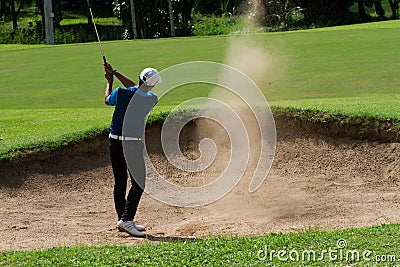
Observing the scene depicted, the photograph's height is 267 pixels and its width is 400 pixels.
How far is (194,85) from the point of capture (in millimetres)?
15109

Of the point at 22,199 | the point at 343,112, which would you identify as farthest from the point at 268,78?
the point at 22,199

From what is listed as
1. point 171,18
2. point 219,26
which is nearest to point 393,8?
point 219,26

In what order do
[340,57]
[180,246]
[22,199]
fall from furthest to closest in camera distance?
[340,57], [22,199], [180,246]

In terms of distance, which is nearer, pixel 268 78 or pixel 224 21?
pixel 268 78

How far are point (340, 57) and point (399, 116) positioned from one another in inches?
287

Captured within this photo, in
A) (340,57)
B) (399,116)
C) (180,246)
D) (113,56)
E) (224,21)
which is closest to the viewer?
(180,246)

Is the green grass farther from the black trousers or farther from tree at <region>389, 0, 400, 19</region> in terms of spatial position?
tree at <region>389, 0, 400, 19</region>

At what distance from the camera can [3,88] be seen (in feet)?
54.7

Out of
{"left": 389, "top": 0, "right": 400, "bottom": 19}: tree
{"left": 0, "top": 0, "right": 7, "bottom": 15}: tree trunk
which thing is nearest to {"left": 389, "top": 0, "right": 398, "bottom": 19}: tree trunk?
{"left": 389, "top": 0, "right": 400, "bottom": 19}: tree

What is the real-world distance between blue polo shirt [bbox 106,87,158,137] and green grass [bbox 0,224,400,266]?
1.87m

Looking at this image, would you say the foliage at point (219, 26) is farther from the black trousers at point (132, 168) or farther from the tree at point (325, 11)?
the black trousers at point (132, 168)

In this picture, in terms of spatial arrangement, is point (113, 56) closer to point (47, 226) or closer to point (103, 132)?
point (103, 132)

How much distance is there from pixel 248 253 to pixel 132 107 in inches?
103

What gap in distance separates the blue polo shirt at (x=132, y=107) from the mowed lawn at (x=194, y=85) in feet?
8.11
